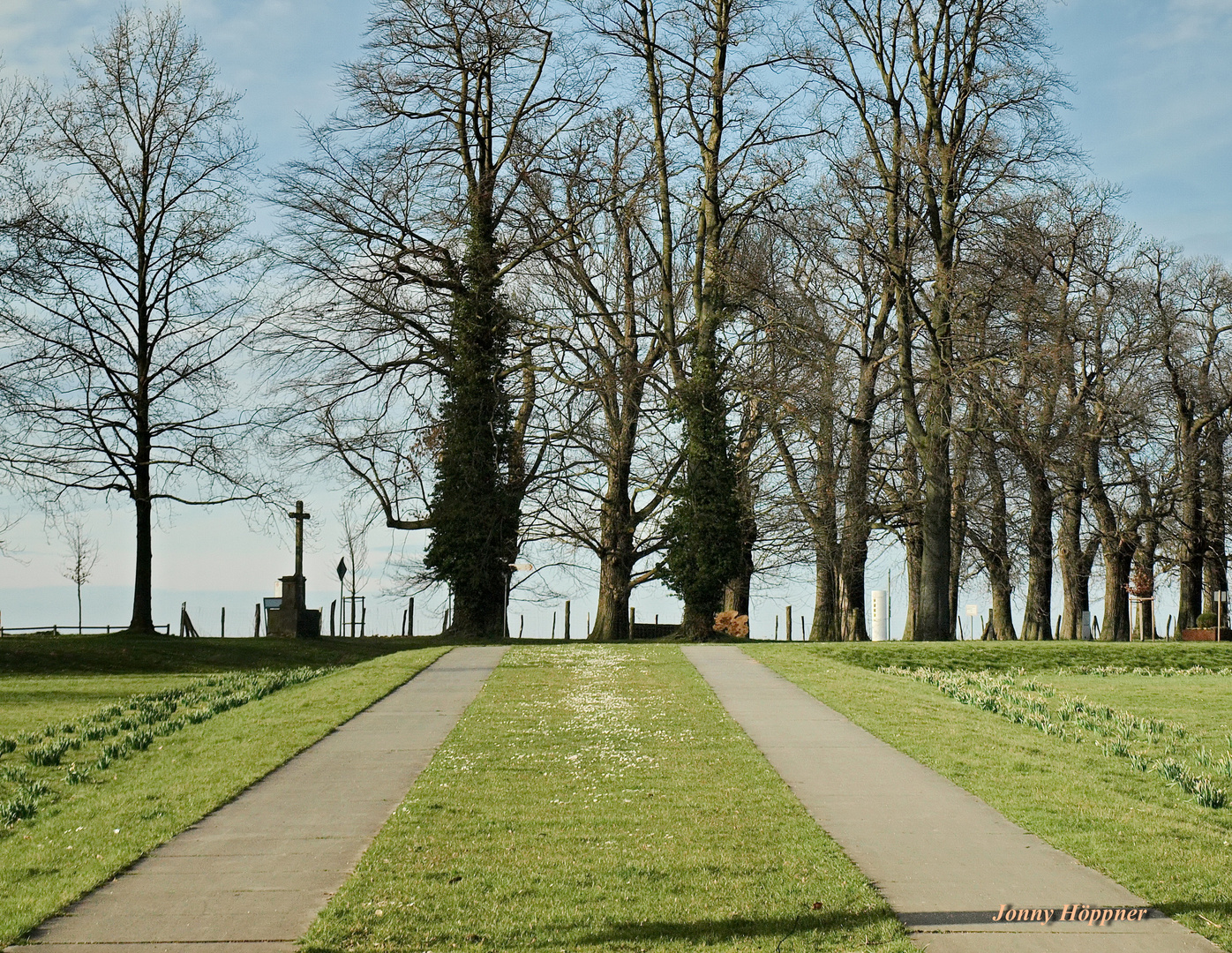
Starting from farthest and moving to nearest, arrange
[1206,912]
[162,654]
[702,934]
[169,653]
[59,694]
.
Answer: [169,653] < [162,654] < [59,694] < [1206,912] < [702,934]

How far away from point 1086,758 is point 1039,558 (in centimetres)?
2600

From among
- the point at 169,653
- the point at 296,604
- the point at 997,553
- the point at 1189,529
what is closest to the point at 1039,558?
the point at 997,553

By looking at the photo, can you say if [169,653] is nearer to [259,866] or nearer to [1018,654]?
[1018,654]

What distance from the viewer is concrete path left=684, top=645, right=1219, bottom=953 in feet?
19.3

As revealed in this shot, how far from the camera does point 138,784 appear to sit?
9836 millimetres

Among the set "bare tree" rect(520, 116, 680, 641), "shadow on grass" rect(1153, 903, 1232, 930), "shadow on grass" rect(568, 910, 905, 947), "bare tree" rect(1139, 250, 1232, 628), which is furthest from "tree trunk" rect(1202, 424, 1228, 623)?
"shadow on grass" rect(568, 910, 905, 947)

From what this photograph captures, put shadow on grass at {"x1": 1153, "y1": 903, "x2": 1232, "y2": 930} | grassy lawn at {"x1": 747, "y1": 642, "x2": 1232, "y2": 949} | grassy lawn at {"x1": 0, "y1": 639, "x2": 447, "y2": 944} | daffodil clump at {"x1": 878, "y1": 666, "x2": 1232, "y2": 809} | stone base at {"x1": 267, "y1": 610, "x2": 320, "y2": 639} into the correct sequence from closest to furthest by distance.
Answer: shadow on grass at {"x1": 1153, "y1": 903, "x2": 1232, "y2": 930}, grassy lawn at {"x1": 0, "y1": 639, "x2": 447, "y2": 944}, grassy lawn at {"x1": 747, "y1": 642, "x2": 1232, "y2": 949}, daffodil clump at {"x1": 878, "y1": 666, "x2": 1232, "y2": 809}, stone base at {"x1": 267, "y1": 610, "x2": 320, "y2": 639}

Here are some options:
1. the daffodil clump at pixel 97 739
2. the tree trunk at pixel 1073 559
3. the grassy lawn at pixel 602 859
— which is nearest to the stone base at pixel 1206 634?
the tree trunk at pixel 1073 559

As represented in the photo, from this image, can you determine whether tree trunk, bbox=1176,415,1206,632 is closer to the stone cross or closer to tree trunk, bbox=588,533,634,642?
tree trunk, bbox=588,533,634,642

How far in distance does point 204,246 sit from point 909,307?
60.0 feet

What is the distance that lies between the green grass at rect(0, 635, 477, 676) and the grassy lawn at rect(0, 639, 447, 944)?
6.47 m

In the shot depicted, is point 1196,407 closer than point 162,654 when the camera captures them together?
No

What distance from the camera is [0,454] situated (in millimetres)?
29141

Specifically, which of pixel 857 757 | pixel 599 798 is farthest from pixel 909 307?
pixel 599 798
